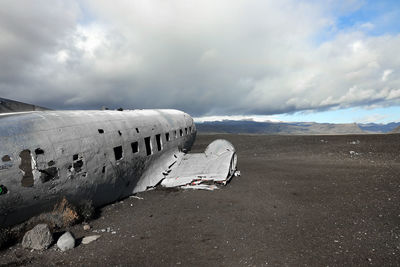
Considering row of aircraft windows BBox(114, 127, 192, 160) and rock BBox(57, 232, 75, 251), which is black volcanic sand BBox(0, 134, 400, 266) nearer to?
rock BBox(57, 232, 75, 251)

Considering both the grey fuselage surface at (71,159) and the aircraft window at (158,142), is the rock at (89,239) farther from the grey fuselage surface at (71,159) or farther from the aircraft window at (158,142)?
the aircraft window at (158,142)

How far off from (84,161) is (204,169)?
29.2ft

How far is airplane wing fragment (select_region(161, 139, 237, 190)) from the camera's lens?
611 inches

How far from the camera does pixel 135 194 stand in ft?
46.8

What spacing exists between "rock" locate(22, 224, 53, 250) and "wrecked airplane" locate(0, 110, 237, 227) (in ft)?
3.01

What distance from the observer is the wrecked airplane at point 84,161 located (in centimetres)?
839

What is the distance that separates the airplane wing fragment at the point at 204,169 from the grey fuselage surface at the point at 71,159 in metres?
1.56

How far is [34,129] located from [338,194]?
17510 mm

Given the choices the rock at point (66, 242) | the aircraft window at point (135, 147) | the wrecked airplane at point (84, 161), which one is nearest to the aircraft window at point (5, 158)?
the wrecked airplane at point (84, 161)

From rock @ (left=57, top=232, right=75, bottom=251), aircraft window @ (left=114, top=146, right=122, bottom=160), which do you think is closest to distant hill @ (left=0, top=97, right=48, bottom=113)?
aircraft window @ (left=114, top=146, right=122, bottom=160)

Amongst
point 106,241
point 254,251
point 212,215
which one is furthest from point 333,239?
point 106,241

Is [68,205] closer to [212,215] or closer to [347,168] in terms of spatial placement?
[212,215]

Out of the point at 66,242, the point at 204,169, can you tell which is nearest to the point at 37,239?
the point at 66,242

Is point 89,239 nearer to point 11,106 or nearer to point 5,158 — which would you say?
point 5,158
